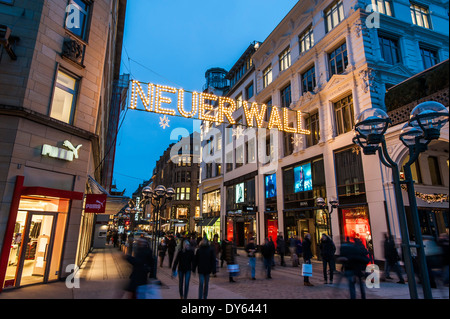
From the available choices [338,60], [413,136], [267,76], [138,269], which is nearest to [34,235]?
[138,269]

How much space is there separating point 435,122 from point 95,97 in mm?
12880

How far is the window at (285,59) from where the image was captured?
79.8 feet

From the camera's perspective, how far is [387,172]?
14328mm

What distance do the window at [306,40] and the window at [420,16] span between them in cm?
671

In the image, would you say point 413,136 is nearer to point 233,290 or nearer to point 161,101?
point 233,290

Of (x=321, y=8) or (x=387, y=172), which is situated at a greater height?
(x=321, y=8)

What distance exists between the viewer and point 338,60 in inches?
738

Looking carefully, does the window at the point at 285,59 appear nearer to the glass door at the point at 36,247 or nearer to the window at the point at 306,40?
the window at the point at 306,40

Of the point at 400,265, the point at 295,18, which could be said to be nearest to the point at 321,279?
the point at 400,265

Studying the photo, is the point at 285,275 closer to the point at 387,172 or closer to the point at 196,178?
the point at 387,172

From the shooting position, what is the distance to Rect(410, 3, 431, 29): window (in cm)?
1659

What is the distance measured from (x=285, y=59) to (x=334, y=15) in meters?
6.05

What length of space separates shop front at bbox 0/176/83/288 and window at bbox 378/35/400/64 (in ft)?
62.9

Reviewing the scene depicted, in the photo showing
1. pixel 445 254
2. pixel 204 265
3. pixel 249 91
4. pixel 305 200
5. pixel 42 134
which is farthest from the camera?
pixel 249 91
